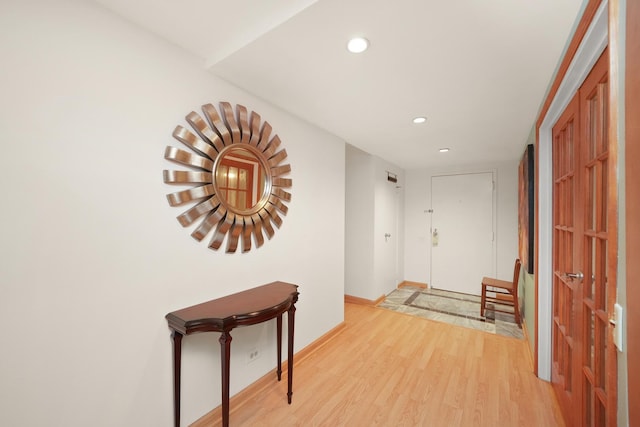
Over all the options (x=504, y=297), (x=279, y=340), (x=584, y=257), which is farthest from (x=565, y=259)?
(x=504, y=297)

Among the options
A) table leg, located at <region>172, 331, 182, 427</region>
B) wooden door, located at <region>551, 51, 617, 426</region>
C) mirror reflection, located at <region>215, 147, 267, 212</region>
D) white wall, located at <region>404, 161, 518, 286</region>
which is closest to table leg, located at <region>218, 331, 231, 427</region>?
table leg, located at <region>172, 331, 182, 427</region>

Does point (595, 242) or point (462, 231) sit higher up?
point (595, 242)

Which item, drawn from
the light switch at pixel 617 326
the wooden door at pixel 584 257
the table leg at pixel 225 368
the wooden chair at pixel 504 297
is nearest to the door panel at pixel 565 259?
the wooden door at pixel 584 257

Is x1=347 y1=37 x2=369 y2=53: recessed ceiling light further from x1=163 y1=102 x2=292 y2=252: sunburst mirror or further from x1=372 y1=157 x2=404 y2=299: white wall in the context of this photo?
x1=372 y1=157 x2=404 y2=299: white wall

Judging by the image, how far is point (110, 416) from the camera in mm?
Result: 1206

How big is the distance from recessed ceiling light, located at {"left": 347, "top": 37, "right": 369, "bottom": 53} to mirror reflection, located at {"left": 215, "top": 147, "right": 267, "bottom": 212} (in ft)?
3.04

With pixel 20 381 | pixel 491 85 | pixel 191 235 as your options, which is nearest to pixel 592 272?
pixel 491 85

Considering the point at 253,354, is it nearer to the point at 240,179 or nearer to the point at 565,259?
the point at 240,179

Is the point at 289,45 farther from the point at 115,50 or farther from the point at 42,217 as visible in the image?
the point at 42,217

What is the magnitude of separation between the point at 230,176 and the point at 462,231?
13.3 ft

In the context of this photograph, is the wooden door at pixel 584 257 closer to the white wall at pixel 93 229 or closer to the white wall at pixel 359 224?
the white wall at pixel 93 229

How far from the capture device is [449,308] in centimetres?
365

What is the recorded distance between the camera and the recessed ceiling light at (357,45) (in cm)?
128

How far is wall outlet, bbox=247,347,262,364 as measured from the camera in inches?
74.4
